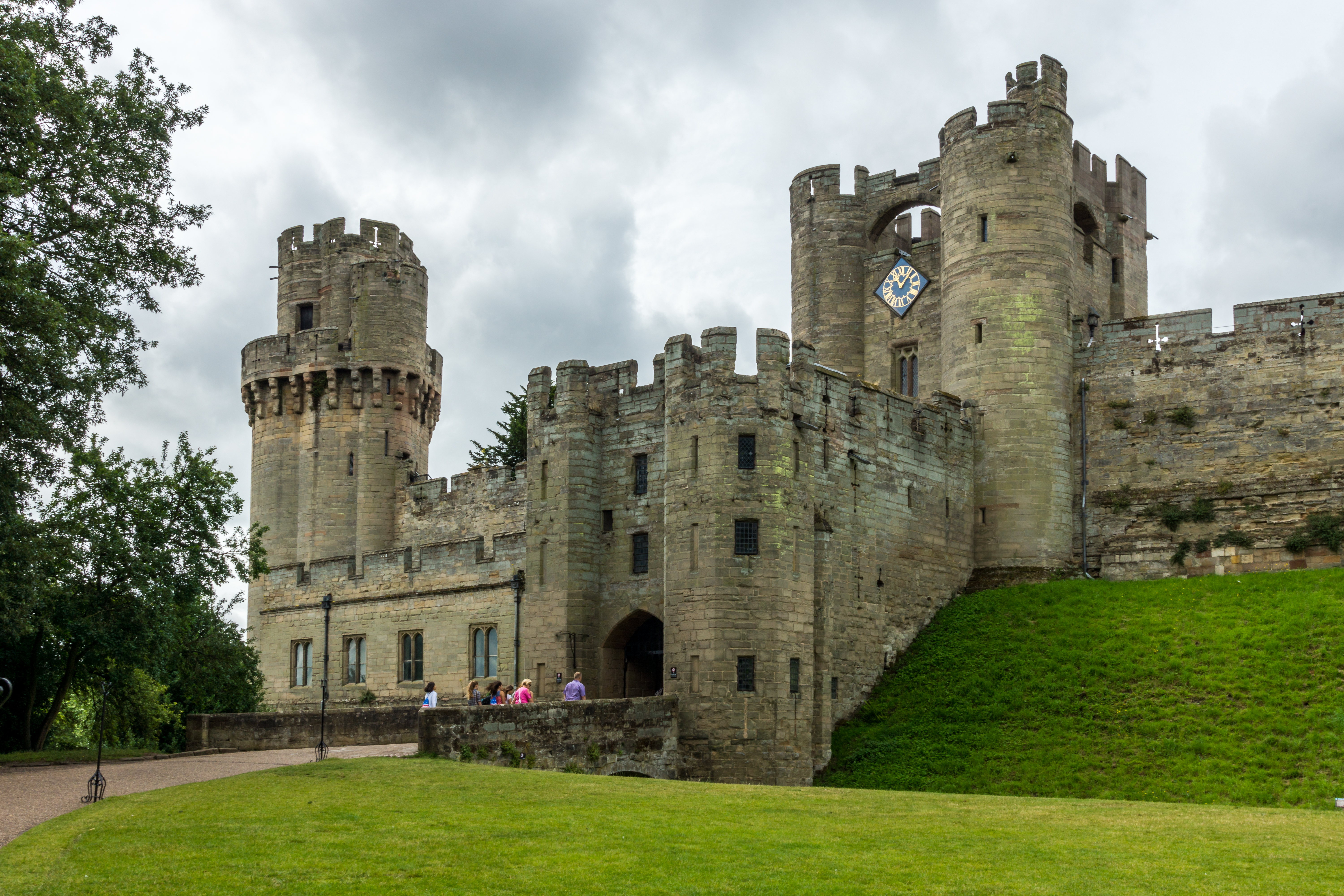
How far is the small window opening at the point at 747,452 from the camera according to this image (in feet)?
105

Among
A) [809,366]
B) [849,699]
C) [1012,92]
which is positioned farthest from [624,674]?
[1012,92]

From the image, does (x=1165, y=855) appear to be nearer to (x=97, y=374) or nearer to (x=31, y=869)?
(x=31, y=869)

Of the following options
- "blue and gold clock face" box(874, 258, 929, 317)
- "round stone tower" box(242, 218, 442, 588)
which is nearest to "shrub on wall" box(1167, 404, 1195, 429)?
"blue and gold clock face" box(874, 258, 929, 317)

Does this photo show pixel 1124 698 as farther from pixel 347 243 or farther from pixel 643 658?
pixel 347 243

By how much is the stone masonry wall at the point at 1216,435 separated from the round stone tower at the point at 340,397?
24.6m

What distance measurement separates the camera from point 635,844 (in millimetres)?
15867

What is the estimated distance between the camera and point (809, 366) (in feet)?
110

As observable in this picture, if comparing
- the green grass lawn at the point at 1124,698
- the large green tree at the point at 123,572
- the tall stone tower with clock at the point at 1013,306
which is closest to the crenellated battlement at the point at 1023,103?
the tall stone tower with clock at the point at 1013,306

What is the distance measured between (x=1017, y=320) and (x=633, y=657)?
47.7 ft

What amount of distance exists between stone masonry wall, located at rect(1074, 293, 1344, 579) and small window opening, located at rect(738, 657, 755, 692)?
13.4 metres

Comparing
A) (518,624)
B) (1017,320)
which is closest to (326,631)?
(518,624)

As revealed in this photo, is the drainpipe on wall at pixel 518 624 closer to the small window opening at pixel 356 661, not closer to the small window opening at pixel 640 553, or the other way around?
the small window opening at pixel 640 553

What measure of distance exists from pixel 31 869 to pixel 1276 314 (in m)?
34.5

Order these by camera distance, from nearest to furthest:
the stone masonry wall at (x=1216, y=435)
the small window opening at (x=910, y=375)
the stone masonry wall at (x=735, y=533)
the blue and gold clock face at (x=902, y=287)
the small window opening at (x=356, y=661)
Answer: the stone masonry wall at (x=735, y=533) → the stone masonry wall at (x=1216, y=435) → the small window opening at (x=356, y=661) → the small window opening at (x=910, y=375) → the blue and gold clock face at (x=902, y=287)
